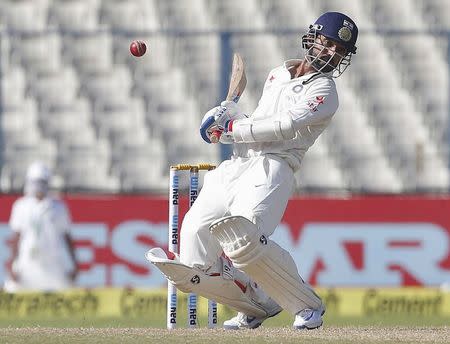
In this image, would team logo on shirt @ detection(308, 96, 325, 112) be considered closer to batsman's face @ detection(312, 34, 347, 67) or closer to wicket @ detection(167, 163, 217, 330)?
batsman's face @ detection(312, 34, 347, 67)

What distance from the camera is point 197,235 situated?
6801mm

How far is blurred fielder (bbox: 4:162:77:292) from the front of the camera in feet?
36.1

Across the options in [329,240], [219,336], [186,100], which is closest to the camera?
[219,336]

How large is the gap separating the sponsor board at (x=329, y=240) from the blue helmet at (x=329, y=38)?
13.0ft

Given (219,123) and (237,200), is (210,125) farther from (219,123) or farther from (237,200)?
(237,200)

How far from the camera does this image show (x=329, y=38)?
22.5 ft

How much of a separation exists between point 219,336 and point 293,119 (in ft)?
3.33

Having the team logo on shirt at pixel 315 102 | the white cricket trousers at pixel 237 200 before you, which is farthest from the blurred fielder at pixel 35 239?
the team logo on shirt at pixel 315 102

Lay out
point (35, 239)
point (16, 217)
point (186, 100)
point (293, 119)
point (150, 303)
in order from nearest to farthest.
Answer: point (293, 119) < point (150, 303) < point (16, 217) < point (35, 239) < point (186, 100)

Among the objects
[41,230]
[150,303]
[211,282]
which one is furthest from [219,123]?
[41,230]

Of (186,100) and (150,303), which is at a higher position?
(186,100)

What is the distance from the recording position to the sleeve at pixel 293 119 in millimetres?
6613

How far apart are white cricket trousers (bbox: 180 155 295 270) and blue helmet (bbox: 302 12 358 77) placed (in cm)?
50

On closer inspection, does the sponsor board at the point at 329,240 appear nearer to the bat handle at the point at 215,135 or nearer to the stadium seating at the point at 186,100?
the stadium seating at the point at 186,100
